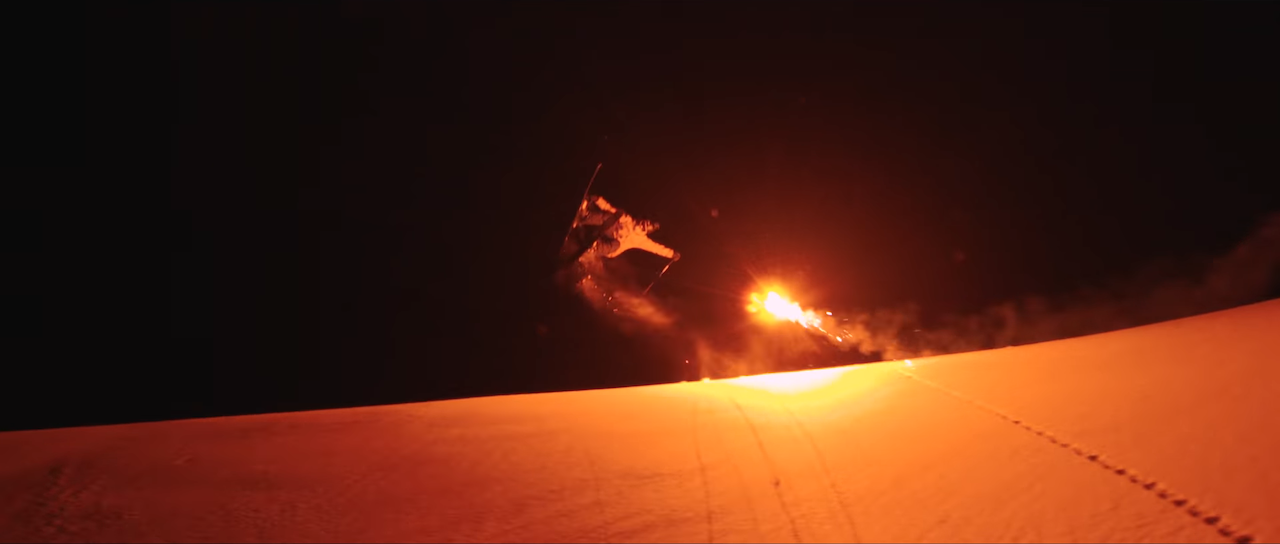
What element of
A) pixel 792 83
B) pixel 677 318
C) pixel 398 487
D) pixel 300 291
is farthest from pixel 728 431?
pixel 300 291

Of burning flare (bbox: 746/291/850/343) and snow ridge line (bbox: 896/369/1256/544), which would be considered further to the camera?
burning flare (bbox: 746/291/850/343)

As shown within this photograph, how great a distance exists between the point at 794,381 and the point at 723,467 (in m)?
1.71

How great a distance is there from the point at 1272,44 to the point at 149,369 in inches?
310

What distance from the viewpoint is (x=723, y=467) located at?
3.20 metres

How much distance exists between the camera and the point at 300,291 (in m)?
5.41

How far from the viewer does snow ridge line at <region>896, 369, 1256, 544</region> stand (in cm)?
256

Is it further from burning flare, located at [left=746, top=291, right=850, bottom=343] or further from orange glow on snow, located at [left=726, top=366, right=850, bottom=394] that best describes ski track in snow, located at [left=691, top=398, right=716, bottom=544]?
burning flare, located at [left=746, top=291, right=850, bottom=343]

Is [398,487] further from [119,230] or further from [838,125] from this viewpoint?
[838,125]

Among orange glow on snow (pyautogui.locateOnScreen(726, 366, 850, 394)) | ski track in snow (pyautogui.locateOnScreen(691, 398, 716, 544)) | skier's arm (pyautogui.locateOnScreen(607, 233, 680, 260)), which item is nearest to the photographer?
ski track in snow (pyautogui.locateOnScreen(691, 398, 716, 544))

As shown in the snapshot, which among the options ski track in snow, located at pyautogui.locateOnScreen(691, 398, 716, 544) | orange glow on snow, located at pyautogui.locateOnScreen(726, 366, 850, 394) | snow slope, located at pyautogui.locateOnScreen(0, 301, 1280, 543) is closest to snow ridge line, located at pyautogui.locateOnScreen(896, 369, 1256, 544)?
snow slope, located at pyautogui.locateOnScreen(0, 301, 1280, 543)

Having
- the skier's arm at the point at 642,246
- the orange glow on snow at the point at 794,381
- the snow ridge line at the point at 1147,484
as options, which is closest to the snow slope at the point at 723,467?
the snow ridge line at the point at 1147,484

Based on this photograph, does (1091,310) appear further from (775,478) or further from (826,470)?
(775,478)

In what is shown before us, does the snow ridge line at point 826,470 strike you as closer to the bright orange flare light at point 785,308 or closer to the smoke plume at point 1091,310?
the bright orange flare light at point 785,308

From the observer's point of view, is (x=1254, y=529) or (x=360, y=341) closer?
(x=1254, y=529)
